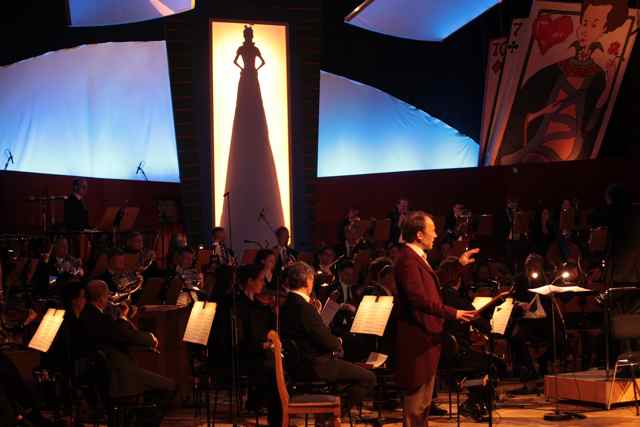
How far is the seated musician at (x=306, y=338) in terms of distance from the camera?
19.1ft

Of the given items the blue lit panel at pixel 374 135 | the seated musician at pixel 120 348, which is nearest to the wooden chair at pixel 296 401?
the seated musician at pixel 120 348

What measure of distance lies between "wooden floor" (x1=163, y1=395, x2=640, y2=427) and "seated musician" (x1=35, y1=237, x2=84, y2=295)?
2349 millimetres

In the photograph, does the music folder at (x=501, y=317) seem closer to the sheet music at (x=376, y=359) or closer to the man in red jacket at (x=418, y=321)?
the sheet music at (x=376, y=359)

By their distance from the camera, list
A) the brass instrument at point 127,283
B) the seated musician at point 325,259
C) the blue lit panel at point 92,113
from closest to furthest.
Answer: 1. the brass instrument at point 127,283
2. the seated musician at point 325,259
3. the blue lit panel at point 92,113

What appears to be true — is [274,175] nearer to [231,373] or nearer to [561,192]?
[561,192]

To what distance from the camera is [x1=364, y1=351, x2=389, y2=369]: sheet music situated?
6.63 meters

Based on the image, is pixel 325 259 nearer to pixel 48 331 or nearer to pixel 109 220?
pixel 109 220

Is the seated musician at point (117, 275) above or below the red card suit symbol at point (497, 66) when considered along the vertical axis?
below

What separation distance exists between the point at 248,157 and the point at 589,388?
248 inches

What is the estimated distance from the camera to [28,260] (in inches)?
392

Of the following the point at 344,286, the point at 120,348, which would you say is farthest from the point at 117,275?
the point at 120,348

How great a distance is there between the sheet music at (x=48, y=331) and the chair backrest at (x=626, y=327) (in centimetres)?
426

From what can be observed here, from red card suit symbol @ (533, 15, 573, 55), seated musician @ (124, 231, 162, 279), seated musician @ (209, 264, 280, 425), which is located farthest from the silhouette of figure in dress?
seated musician @ (209, 264, 280, 425)

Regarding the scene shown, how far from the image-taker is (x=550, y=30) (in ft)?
50.3
